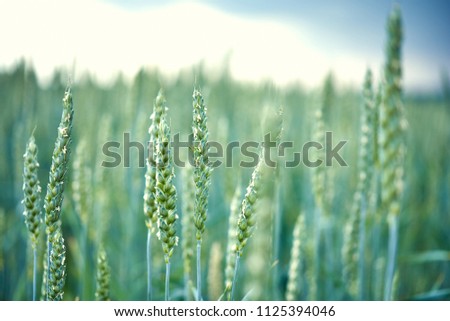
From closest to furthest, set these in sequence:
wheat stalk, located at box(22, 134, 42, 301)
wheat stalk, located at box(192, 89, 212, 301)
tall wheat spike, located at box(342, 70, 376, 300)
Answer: wheat stalk, located at box(192, 89, 212, 301) < wheat stalk, located at box(22, 134, 42, 301) < tall wheat spike, located at box(342, 70, 376, 300)

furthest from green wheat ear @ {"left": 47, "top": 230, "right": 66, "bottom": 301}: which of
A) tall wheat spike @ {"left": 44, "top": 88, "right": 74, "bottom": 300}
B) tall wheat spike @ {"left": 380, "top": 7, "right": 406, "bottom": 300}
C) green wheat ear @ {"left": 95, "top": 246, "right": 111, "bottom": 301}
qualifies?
tall wheat spike @ {"left": 380, "top": 7, "right": 406, "bottom": 300}

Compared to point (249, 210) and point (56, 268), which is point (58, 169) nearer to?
point (56, 268)

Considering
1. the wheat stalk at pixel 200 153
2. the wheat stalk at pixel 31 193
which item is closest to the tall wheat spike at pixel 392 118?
the wheat stalk at pixel 200 153

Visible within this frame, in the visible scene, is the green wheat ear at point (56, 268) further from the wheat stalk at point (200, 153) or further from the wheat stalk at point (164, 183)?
the wheat stalk at point (200, 153)

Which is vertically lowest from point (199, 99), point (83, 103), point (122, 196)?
point (122, 196)

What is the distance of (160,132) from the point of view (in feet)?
3.30

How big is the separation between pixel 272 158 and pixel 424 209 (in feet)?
7.84

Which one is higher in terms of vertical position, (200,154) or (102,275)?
(200,154)

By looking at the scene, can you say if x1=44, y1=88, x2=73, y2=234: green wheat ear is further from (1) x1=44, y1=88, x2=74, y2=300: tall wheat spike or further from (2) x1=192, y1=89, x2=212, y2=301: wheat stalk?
(2) x1=192, y1=89, x2=212, y2=301: wheat stalk

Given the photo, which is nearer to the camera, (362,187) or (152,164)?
(152,164)

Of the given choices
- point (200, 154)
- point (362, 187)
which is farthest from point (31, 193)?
point (362, 187)

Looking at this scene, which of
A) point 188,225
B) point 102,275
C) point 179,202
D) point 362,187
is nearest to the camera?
point 102,275

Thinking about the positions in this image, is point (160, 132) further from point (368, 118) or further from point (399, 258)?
point (399, 258)
